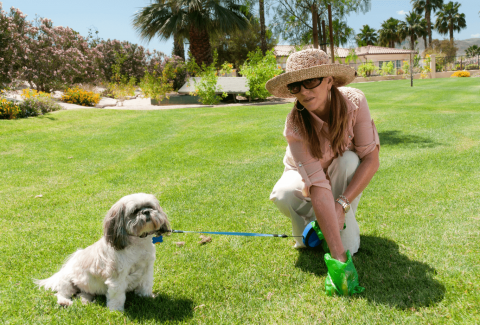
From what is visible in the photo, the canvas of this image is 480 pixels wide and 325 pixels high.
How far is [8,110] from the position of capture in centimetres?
1226

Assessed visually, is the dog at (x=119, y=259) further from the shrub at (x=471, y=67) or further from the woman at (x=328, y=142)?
the shrub at (x=471, y=67)

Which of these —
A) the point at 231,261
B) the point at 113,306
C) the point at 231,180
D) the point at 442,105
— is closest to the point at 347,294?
the point at 231,261

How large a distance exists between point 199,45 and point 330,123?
74.5ft

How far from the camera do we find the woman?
2717 millimetres

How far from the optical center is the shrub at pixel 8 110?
40.2ft

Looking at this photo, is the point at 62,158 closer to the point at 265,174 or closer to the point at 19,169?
the point at 19,169

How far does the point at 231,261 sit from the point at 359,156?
149 centimetres

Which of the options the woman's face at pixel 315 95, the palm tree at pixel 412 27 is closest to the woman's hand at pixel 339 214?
the woman's face at pixel 315 95

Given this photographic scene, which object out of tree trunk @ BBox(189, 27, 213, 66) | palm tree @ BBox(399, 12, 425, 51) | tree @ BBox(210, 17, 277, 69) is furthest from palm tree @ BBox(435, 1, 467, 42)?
tree trunk @ BBox(189, 27, 213, 66)

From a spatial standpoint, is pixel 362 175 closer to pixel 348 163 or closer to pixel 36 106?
pixel 348 163

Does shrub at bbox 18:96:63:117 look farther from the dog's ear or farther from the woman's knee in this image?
the woman's knee

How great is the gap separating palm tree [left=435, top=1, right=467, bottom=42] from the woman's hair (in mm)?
74712

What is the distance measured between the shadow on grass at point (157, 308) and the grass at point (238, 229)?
11mm

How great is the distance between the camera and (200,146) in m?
8.98
